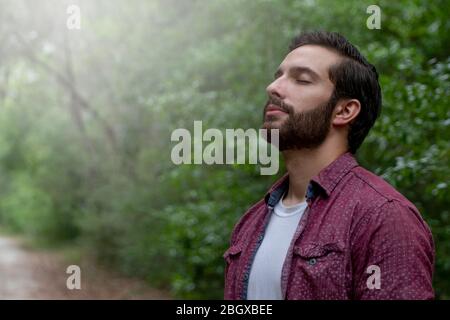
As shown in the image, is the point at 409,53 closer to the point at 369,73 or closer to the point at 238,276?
the point at 369,73

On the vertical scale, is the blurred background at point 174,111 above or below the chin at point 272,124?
above

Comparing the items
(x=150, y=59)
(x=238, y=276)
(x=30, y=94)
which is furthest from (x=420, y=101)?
(x=30, y=94)

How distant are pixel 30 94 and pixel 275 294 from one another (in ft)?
74.1

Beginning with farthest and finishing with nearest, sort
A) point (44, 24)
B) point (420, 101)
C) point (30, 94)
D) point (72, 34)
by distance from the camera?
point (30, 94) < point (72, 34) < point (44, 24) < point (420, 101)

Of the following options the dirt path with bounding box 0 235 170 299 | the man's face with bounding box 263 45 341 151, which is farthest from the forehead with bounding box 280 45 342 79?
the dirt path with bounding box 0 235 170 299

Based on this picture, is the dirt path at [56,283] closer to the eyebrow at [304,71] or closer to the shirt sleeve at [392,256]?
the eyebrow at [304,71]

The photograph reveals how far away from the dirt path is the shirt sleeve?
8764 mm

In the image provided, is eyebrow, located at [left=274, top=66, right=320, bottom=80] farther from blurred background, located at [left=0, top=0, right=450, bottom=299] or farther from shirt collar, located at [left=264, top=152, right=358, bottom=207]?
blurred background, located at [left=0, top=0, right=450, bottom=299]

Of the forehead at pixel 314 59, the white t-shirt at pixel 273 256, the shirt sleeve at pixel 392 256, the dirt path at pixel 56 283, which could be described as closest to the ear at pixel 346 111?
the forehead at pixel 314 59

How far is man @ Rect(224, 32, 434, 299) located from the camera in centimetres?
168

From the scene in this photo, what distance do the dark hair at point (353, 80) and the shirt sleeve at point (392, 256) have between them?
1.71ft

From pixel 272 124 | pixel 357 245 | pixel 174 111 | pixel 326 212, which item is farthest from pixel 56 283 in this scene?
pixel 357 245

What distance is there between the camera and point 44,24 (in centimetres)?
1488

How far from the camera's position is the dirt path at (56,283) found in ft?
36.8
